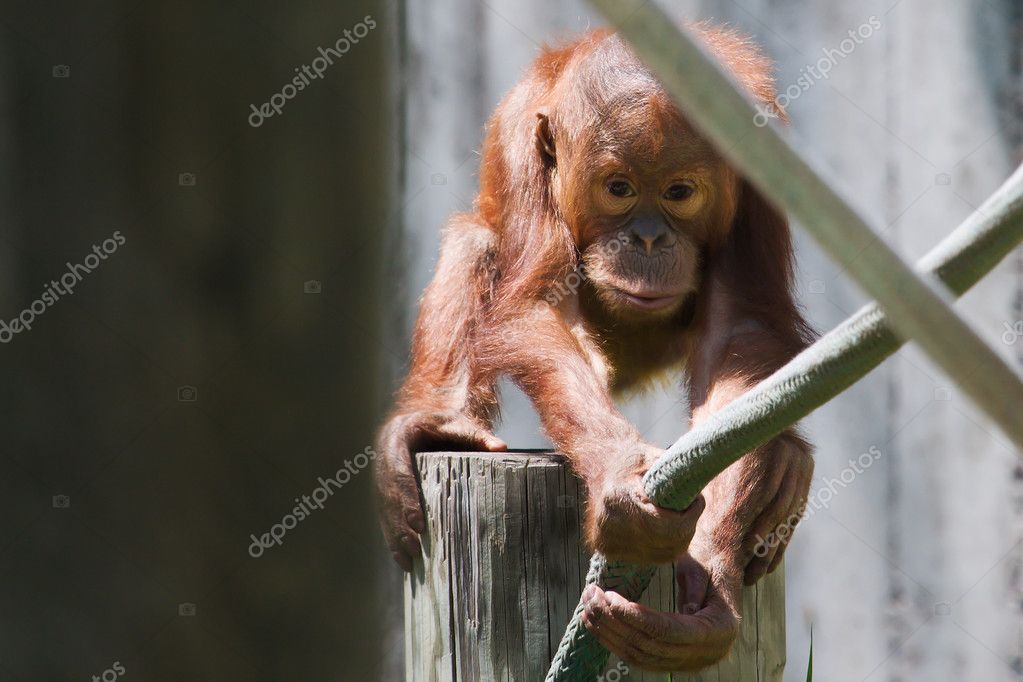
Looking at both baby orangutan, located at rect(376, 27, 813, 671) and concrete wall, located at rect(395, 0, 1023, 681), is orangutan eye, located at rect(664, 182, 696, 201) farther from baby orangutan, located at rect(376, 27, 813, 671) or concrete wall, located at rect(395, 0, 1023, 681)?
concrete wall, located at rect(395, 0, 1023, 681)

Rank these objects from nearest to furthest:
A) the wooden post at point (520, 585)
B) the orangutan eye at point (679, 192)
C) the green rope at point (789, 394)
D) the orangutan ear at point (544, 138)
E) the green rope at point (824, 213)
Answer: the green rope at point (824, 213) < the green rope at point (789, 394) < the wooden post at point (520, 585) < the orangutan eye at point (679, 192) < the orangutan ear at point (544, 138)

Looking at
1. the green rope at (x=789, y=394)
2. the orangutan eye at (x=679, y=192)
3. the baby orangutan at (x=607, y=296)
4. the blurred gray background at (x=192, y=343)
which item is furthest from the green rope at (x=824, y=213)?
the blurred gray background at (x=192, y=343)

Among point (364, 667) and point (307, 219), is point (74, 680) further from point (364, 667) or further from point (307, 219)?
point (307, 219)

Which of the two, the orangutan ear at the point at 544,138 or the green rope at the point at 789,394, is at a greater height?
the orangutan ear at the point at 544,138

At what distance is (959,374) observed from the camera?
3.54 feet

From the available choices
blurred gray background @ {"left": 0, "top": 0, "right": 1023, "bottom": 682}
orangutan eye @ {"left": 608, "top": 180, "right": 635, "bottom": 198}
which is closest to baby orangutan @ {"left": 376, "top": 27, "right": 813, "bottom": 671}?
orangutan eye @ {"left": 608, "top": 180, "right": 635, "bottom": 198}

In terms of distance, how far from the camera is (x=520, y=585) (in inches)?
91.9

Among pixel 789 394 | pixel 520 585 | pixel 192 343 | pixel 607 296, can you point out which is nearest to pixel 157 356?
pixel 192 343

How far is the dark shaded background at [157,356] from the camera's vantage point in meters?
4.41

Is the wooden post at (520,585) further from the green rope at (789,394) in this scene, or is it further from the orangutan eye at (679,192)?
the orangutan eye at (679,192)

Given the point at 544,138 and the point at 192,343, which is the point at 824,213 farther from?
the point at 192,343

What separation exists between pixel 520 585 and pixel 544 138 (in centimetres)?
141

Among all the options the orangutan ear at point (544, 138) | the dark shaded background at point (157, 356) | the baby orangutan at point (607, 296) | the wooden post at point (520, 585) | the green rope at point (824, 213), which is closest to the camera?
the green rope at point (824, 213)

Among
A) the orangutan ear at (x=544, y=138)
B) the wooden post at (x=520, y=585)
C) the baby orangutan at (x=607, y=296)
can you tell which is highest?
the orangutan ear at (x=544, y=138)
